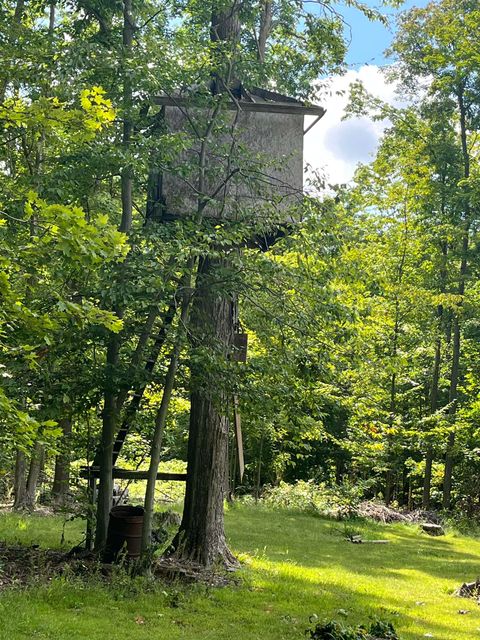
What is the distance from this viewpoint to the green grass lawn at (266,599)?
6.03 m

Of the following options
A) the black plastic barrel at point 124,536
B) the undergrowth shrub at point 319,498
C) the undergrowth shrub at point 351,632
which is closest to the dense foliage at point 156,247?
the black plastic barrel at point 124,536

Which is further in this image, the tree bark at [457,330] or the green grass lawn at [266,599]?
the tree bark at [457,330]

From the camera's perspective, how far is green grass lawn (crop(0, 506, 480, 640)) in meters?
6.03

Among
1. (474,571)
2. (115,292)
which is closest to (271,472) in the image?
(474,571)

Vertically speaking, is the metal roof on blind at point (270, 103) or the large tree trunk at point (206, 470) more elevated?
the metal roof on blind at point (270, 103)

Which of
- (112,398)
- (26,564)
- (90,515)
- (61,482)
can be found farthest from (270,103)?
(26,564)

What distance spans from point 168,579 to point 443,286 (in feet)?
48.7

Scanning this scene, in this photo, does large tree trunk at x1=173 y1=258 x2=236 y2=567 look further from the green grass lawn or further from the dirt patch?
the dirt patch

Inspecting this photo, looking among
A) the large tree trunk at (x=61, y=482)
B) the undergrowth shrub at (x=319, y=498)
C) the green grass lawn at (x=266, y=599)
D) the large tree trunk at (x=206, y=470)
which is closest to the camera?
the green grass lawn at (x=266, y=599)

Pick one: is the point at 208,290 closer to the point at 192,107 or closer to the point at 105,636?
the point at 192,107

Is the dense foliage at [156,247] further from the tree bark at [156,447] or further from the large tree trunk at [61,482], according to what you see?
the large tree trunk at [61,482]

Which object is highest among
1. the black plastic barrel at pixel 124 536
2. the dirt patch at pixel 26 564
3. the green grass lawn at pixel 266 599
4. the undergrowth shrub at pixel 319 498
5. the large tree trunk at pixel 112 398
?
the large tree trunk at pixel 112 398

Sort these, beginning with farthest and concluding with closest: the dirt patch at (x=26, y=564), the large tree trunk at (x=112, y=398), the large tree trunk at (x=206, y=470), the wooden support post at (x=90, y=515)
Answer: the large tree trunk at (x=206, y=470) → the wooden support post at (x=90, y=515) → the large tree trunk at (x=112, y=398) → the dirt patch at (x=26, y=564)

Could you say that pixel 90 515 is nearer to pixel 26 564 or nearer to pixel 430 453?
pixel 26 564
